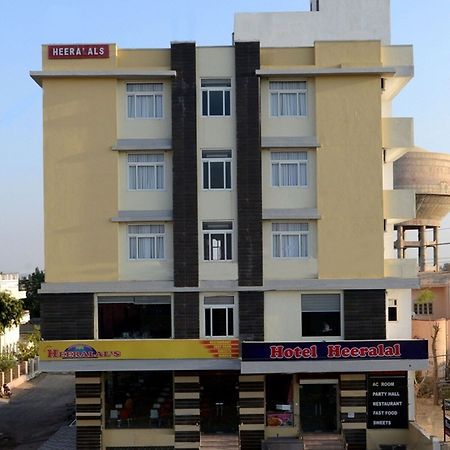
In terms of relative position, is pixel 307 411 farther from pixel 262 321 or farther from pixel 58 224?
pixel 58 224

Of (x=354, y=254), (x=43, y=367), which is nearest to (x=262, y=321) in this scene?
(x=354, y=254)

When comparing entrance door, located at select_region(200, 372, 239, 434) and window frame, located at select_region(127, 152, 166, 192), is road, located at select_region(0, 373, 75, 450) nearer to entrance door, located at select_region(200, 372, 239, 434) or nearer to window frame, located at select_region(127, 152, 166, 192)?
entrance door, located at select_region(200, 372, 239, 434)

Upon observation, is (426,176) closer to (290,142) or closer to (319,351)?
(290,142)

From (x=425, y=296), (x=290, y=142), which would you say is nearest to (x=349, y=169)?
(x=290, y=142)

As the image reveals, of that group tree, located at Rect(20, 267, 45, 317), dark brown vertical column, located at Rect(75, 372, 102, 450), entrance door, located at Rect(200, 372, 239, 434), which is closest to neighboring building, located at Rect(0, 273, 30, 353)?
tree, located at Rect(20, 267, 45, 317)

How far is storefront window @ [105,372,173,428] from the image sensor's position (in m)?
20.3

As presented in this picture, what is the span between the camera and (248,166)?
1998cm

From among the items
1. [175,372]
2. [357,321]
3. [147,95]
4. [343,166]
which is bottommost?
[175,372]

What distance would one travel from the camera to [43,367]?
64.0ft

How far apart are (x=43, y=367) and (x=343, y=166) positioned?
9.95 metres

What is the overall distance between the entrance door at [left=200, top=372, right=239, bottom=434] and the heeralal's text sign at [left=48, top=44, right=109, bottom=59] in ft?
31.4

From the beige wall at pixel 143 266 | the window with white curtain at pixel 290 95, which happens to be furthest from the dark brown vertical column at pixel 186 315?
the window with white curtain at pixel 290 95

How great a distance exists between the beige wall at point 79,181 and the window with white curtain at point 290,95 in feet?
14.9

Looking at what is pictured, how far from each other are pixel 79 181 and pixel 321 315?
7.75 meters
